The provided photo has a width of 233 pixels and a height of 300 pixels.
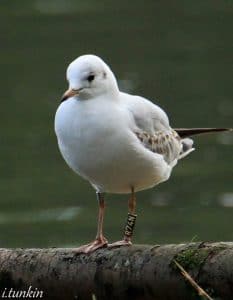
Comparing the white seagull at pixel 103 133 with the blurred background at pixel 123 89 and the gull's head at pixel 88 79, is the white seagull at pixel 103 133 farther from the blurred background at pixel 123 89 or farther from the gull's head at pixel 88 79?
the blurred background at pixel 123 89

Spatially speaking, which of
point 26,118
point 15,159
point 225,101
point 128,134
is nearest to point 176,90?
point 225,101

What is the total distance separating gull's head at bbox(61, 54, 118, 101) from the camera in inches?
252

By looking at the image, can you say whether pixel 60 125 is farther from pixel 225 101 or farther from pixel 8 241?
pixel 225 101

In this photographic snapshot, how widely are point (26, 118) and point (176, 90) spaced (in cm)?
215

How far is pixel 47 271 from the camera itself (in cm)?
619

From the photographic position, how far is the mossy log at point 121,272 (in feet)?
19.0

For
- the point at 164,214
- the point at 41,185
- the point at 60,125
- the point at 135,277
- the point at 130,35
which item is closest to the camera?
the point at 135,277

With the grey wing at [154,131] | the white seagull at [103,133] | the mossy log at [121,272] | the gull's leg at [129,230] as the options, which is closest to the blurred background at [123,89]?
the grey wing at [154,131]

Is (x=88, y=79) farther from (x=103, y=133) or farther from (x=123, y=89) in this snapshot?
(x=123, y=89)

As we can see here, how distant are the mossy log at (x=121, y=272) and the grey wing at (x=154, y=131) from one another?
739 mm

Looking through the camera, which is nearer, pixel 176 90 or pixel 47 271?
pixel 47 271

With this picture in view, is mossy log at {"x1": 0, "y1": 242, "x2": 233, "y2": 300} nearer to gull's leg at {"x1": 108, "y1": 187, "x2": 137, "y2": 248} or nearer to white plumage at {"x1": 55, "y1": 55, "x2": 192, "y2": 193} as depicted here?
gull's leg at {"x1": 108, "y1": 187, "x2": 137, "y2": 248}

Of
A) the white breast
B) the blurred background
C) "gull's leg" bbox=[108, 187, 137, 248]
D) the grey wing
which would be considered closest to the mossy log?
"gull's leg" bbox=[108, 187, 137, 248]

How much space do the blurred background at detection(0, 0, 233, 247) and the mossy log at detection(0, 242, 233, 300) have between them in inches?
207
